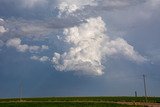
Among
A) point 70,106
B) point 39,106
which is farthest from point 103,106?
point 39,106

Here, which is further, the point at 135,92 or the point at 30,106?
the point at 135,92

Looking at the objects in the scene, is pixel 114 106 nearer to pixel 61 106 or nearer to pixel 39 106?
pixel 61 106

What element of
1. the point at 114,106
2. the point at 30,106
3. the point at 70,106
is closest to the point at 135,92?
the point at 114,106

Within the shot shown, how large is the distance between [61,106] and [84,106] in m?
5.08

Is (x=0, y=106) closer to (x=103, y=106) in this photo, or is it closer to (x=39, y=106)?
(x=39, y=106)

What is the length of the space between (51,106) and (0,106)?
11.9 metres

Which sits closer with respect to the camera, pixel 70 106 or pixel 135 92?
pixel 70 106

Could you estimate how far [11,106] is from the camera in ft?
259

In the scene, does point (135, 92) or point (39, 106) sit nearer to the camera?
point (39, 106)

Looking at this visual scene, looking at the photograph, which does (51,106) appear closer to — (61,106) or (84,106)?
(61,106)

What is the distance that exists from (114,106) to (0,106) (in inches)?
1009

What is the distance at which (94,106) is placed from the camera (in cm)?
7844

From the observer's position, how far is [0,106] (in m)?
79.9

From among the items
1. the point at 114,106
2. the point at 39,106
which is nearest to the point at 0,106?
the point at 39,106
